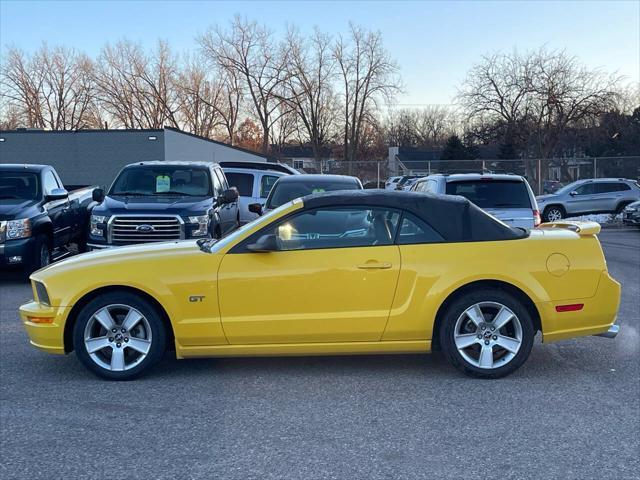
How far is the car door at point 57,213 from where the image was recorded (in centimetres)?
1079

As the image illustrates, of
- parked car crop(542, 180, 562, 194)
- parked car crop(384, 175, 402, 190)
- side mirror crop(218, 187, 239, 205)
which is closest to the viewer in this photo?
side mirror crop(218, 187, 239, 205)

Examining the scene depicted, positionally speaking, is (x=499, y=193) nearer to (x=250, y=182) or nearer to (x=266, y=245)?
(x=266, y=245)

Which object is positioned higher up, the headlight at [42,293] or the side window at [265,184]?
the side window at [265,184]

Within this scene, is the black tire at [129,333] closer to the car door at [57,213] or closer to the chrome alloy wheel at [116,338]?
the chrome alloy wheel at [116,338]

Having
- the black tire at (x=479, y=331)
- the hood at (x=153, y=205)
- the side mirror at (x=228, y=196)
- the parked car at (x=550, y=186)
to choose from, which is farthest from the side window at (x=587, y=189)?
the black tire at (x=479, y=331)

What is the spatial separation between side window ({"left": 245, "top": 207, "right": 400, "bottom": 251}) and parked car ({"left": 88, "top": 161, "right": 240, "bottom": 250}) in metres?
3.91

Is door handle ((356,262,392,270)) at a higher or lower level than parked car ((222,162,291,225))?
lower

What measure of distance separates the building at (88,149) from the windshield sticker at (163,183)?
15.8m

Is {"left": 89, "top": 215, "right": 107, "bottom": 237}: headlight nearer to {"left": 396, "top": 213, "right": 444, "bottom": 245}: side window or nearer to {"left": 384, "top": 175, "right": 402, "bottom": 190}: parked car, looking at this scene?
{"left": 396, "top": 213, "right": 444, "bottom": 245}: side window

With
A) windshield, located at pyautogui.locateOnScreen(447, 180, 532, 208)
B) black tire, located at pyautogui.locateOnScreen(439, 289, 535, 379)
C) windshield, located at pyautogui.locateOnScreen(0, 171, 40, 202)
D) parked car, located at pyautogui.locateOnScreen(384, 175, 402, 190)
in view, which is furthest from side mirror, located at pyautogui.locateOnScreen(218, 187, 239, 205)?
parked car, located at pyautogui.locateOnScreen(384, 175, 402, 190)

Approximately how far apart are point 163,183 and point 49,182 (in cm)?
230

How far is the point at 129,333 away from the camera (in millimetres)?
5027

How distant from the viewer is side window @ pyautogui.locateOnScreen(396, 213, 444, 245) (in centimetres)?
505

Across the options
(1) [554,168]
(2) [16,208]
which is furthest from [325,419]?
(1) [554,168]
